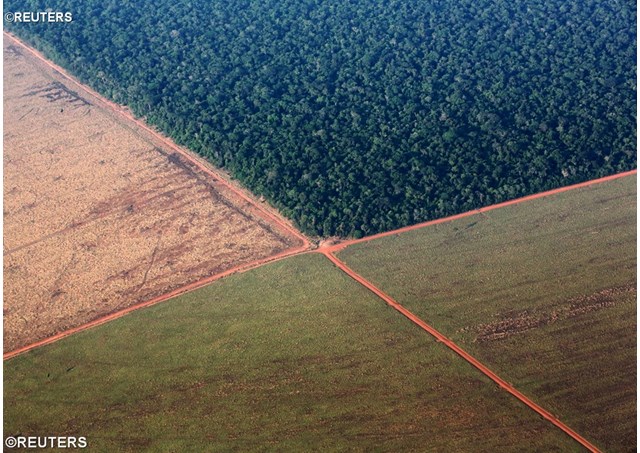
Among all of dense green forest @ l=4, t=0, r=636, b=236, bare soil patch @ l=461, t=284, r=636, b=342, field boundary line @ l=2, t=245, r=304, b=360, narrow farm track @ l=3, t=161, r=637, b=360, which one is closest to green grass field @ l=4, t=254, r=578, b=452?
field boundary line @ l=2, t=245, r=304, b=360

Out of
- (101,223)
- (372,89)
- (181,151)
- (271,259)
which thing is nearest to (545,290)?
(271,259)

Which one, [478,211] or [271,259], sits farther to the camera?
[478,211]

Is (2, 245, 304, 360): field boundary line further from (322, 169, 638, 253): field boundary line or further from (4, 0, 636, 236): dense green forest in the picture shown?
(4, 0, 636, 236): dense green forest

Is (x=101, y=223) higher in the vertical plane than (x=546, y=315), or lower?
higher

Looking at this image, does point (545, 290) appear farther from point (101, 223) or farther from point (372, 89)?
point (101, 223)

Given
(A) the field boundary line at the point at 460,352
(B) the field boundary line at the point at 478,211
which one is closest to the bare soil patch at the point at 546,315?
(A) the field boundary line at the point at 460,352

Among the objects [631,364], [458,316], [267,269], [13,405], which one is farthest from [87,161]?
[631,364]
